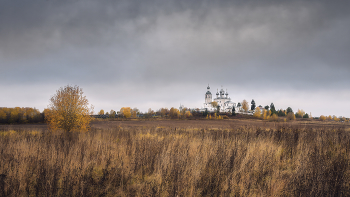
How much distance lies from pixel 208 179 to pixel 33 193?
4052 millimetres

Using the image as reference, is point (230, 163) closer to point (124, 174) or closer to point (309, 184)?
point (309, 184)

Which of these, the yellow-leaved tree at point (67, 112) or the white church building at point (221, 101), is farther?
the white church building at point (221, 101)

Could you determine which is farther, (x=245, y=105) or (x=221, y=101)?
(x=221, y=101)

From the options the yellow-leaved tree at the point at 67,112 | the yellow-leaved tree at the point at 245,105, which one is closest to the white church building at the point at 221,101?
the yellow-leaved tree at the point at 245,105

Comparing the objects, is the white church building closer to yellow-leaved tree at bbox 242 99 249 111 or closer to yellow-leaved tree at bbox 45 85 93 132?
yellow-leaved tree at bbox 242 99 249 111

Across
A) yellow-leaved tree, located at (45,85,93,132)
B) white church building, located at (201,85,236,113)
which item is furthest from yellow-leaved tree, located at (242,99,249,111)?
yellow-leaved tree, located at (45,85,93,132)

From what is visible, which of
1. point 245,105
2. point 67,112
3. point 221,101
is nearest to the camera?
point 67,112

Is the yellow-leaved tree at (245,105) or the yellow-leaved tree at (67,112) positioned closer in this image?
the yellow-leaved tree at (67,112)

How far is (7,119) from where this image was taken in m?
58.2

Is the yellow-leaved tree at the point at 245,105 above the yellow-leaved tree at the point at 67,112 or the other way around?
above

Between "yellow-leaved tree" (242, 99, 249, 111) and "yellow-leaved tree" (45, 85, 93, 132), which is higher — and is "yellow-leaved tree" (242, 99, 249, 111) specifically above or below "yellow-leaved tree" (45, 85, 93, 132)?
above

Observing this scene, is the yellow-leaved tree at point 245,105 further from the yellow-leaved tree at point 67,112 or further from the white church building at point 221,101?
the yellow-leaved tree at point 67,112

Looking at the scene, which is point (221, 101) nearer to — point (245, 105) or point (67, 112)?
point (245, 105)

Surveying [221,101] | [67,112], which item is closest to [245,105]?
[221,101]
